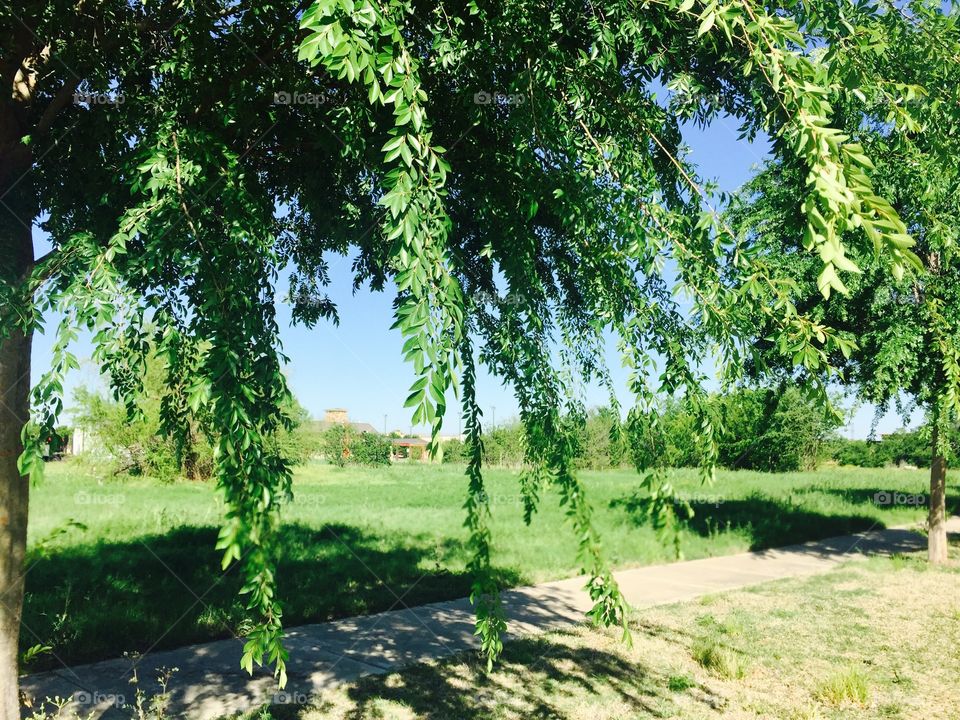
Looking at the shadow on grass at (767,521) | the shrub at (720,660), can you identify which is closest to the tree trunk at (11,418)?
the shrub at (720,660)

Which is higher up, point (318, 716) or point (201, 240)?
point (201, 240)

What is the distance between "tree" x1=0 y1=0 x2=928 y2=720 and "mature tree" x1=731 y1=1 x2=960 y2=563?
60 centimetres

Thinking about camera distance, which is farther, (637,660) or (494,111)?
(637,660)

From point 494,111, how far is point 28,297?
224 cm

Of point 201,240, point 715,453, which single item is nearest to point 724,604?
point 715,453

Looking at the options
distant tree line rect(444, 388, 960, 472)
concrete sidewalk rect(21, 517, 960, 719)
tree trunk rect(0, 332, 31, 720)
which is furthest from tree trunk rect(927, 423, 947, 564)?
tree trunk rect(0, 332, 31, 720)

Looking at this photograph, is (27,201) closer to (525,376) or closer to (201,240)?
(201,240)

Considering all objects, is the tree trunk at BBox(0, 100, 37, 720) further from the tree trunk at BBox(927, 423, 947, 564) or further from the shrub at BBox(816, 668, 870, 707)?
the tree trunk at BBox(927, 423, 947, 564)

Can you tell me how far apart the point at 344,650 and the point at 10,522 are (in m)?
3.63

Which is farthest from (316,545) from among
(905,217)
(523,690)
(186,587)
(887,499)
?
(887,499)

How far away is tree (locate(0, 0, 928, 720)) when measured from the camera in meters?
2.15

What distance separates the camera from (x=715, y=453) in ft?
10.2

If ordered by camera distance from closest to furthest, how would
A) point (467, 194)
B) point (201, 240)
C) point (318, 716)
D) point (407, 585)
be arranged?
point (201, 240) < point (467, 194) < point (318, 716) < point (407, 585)

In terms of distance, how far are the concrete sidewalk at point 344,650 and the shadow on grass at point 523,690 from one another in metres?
0.35
